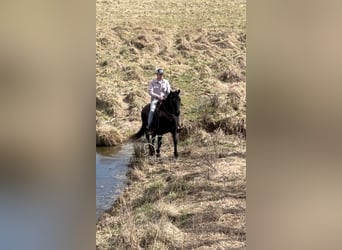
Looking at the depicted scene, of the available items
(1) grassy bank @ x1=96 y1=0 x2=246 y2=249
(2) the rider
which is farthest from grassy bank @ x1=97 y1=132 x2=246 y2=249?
(2) the rider

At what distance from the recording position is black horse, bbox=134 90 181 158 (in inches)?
69.2

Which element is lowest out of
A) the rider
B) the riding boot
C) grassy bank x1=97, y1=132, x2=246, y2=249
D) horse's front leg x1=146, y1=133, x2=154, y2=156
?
grassy bank x1=97, y1=132, x2=246, y2=249

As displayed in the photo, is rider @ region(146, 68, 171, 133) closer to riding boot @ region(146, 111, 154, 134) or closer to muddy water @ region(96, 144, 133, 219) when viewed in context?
riding boot @ region(146, 111, 154, 134)

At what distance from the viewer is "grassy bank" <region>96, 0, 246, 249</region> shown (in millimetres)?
1725

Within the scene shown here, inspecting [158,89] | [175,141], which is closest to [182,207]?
[175,141]

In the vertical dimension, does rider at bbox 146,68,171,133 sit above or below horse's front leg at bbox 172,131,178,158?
above

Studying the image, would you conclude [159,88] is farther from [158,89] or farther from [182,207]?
[182,207]

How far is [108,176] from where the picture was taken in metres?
1.72

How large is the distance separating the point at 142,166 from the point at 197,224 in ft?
1.08

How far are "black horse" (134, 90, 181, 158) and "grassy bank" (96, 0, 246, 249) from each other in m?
0.03
